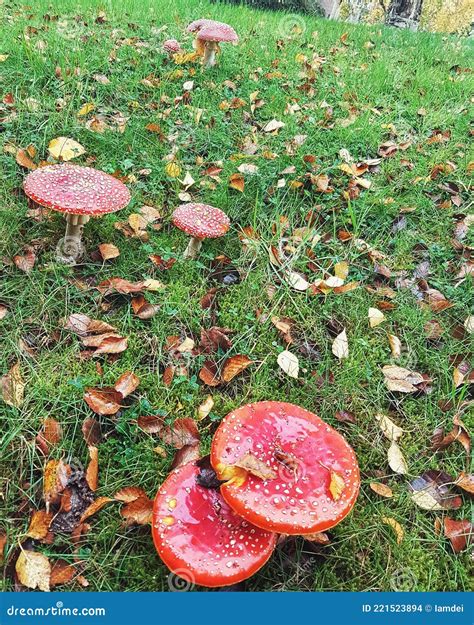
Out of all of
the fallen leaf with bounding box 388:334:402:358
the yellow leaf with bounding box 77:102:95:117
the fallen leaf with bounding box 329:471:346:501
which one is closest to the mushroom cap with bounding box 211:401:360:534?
the fallen leaf with bounding box 329:471:346:501

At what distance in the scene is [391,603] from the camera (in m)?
1.98

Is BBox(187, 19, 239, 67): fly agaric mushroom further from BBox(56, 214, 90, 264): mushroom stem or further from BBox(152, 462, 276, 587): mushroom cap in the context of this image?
BBox(152, 462, 276, 587): mushroom cap

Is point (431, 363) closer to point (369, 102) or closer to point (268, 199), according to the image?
point (268, 199)

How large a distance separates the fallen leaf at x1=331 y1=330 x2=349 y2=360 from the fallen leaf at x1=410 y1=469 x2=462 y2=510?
770 mm

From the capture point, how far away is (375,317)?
117 inches

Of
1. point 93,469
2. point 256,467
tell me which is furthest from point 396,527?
point 93,469

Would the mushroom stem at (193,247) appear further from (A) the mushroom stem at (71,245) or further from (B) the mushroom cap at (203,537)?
(B) the mushroom cap at (203,537)

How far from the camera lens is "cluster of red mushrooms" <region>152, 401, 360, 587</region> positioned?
178 centimetres

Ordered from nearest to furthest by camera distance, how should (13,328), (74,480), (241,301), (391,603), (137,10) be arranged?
1. (391,603)
2. (74,480)
3. (13,328)
4. (241,301)
5. (137,10)

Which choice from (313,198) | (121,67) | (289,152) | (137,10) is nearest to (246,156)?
(289,152)

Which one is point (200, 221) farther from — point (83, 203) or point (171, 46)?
point (171, 46)

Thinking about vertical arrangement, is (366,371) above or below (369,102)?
below

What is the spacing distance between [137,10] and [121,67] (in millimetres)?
2245

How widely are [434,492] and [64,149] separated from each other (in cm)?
343
